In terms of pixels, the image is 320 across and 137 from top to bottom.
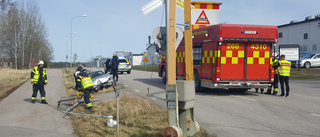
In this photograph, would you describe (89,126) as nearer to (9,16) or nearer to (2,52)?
(9,16)

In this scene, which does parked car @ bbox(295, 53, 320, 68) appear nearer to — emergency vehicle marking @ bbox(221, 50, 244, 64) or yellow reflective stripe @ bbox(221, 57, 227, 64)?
emergency vehicle marking @ bbox(221, 50, 244, 64)

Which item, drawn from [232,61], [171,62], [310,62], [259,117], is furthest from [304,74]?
[171,62]

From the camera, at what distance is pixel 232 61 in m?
11.6

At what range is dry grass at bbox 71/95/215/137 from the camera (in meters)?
5.96

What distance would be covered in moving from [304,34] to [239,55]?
40.5 m

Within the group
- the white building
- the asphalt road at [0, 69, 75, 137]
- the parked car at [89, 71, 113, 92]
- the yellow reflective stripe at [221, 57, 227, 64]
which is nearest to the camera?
the asphalt road at [0, 69, 75, 137]

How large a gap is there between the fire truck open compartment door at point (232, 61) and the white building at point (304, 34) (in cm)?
3802

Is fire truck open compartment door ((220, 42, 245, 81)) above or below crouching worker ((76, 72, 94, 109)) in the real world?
above

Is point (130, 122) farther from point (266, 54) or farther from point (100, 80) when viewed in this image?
point (100, 80)

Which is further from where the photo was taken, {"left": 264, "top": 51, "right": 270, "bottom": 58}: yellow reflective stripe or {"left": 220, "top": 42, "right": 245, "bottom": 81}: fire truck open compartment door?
{"left": 264, "top": 51, "right": 270, "bottom": 58}: yellow reflective stripe

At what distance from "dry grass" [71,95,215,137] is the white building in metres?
42.9

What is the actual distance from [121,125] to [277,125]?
3.59m

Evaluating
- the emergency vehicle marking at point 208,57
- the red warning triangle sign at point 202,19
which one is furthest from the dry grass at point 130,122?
the red warning triangle sign at point 202,19

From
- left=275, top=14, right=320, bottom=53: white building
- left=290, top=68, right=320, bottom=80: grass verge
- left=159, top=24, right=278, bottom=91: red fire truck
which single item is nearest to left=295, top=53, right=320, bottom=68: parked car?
left=290, top=68, right=320, bottom=80: grass verge
